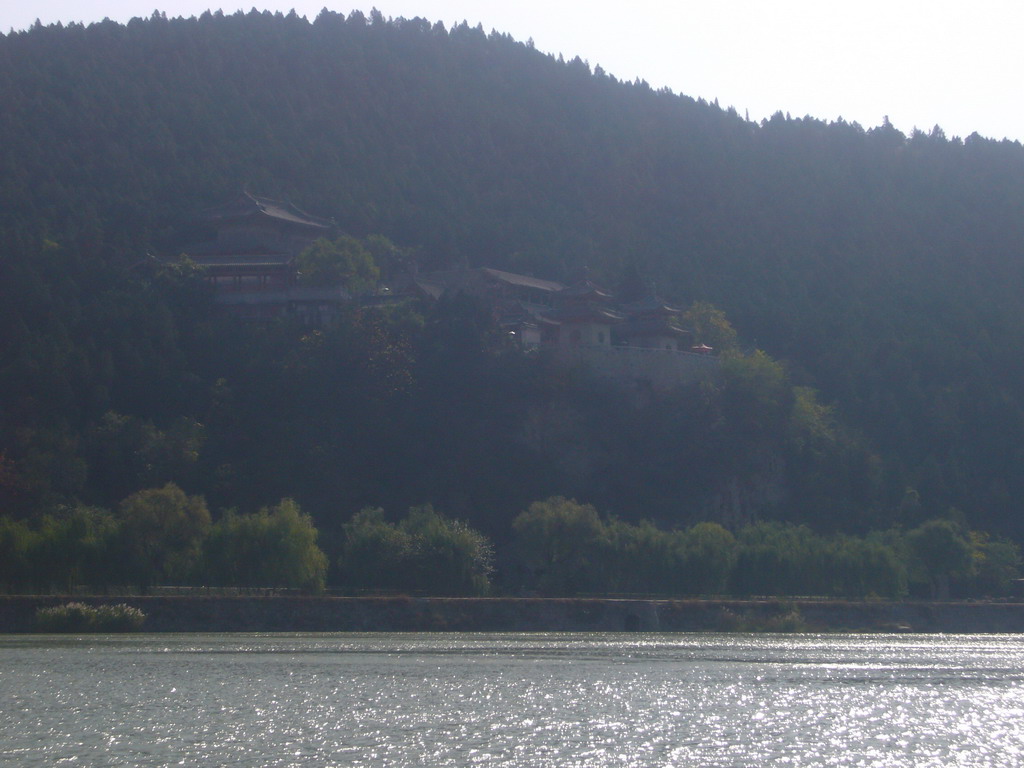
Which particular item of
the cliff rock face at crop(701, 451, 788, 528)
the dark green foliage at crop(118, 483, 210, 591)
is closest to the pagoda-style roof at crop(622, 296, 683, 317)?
the cliff rock face at crop(701, 451, 788, 528)

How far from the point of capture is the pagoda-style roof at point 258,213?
93000 mm

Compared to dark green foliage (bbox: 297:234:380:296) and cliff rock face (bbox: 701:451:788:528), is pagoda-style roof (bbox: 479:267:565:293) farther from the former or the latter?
cliff rock face (bbox: 701:451:788:528)

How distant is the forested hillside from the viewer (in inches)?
2539

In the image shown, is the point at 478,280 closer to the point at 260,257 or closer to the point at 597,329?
the point at 597,329

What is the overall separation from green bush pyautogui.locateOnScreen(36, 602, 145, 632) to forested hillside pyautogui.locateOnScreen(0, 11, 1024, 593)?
12.8 m

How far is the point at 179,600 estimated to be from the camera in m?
44.4

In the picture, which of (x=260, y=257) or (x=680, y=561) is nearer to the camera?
(x=680, y=561)

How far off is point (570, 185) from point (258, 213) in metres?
47.6

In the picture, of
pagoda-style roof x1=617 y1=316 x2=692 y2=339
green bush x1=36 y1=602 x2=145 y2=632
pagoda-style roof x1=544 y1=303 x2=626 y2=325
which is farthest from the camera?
pagoda-style roof x1=617 y1=316 x2=692 y2=339

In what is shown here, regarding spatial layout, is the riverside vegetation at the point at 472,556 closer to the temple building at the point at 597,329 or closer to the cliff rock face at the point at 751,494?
the cliff rock face at the point at 751,494

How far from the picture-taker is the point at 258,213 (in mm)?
92500

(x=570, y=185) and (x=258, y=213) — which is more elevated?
(x=570, y=185)

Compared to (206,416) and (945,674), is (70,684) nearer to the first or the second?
(945,674)

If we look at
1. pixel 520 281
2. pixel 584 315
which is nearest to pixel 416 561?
pixel 584 315
